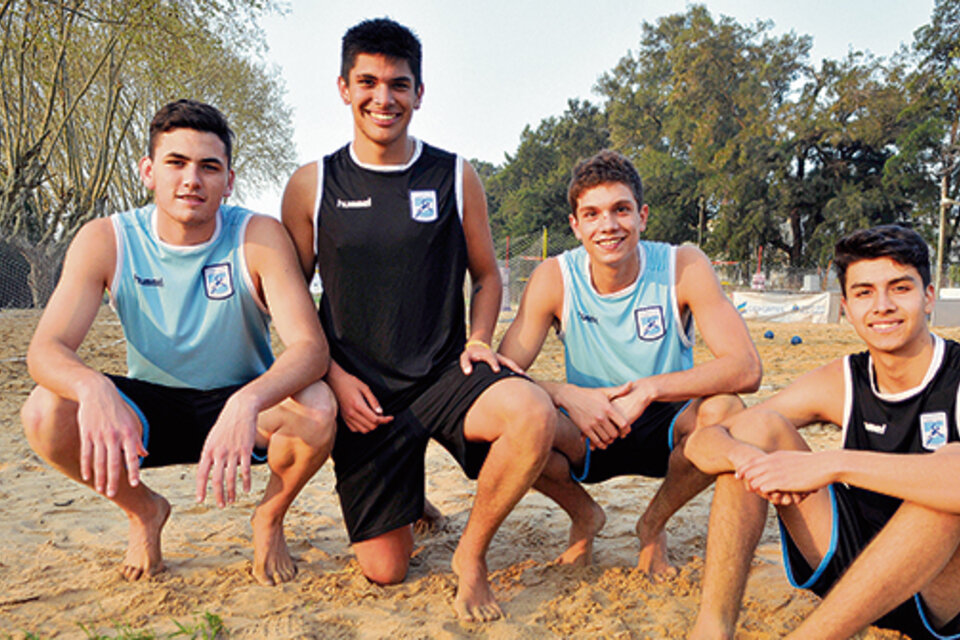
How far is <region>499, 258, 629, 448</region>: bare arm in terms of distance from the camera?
2.60 metres

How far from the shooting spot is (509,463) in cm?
240

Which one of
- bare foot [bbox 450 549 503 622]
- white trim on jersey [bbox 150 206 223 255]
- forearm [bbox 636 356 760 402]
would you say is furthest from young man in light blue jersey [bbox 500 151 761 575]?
white trim on jersey [bbox 150 206 223 255]

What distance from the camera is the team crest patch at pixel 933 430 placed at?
79.7 inches

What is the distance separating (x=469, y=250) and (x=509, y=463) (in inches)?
39.2

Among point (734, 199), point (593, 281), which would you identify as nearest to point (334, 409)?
point (593, 281)

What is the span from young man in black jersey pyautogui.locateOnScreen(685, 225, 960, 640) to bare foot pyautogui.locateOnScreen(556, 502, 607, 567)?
29.8 inches

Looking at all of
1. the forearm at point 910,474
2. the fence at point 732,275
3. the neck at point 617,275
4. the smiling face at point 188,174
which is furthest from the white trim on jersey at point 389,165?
the fence at point 732,275

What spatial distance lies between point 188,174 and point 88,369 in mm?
789

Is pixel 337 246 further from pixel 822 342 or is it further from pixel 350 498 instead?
pixel 822 342

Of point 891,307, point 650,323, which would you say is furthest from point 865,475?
point 650,323

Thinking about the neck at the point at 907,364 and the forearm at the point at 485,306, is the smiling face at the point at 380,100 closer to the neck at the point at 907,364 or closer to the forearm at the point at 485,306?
the forearm at the point at 485,306

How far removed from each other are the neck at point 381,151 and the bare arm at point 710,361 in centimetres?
124

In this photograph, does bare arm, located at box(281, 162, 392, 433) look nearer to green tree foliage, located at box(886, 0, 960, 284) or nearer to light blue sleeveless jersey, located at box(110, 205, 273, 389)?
light blue sleeveless jersey, located at box(110, 205, 273, 389)

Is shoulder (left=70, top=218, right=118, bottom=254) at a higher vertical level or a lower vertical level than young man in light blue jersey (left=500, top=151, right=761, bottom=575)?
higher
